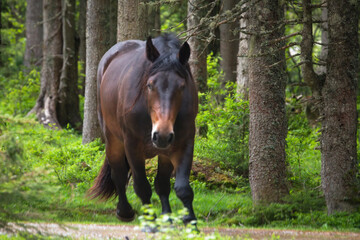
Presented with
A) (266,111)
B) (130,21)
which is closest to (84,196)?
(266,111)

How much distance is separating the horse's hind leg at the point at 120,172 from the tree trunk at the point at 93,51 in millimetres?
6971

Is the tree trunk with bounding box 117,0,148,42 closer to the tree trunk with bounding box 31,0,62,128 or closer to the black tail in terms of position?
the black tail

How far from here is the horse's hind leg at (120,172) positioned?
29.6ft

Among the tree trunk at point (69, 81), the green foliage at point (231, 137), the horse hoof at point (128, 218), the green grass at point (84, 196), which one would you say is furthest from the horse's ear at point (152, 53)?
the tree trunk at point (69, 81)

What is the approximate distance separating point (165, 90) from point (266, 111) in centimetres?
358

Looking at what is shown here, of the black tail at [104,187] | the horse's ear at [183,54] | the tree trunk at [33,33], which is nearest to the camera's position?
the horse's ear at [183,54]

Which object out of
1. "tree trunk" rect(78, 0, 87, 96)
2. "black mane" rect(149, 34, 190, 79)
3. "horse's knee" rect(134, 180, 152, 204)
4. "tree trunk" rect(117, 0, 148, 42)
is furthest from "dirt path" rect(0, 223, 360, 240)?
"tree trunk" rect(78, 0, 87, 96)

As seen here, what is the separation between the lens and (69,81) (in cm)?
2159

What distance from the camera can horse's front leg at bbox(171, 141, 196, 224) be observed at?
681cm

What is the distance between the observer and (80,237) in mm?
6539

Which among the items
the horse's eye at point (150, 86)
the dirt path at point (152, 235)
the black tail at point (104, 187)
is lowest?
the dirt path at point (152, 235)

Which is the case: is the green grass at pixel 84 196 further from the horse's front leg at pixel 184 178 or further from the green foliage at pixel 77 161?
the horse's front leg at pixel 184 178

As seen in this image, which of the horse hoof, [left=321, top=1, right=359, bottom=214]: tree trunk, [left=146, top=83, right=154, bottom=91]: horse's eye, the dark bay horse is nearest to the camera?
the dark bay horse

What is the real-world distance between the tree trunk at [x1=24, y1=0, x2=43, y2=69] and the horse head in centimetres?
1976
